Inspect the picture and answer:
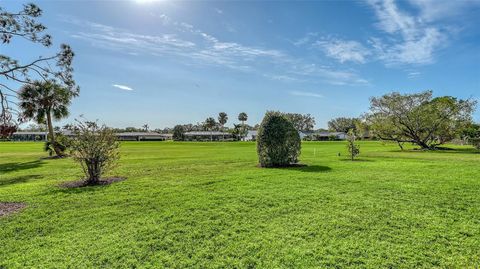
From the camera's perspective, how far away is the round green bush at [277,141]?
48.8 ft

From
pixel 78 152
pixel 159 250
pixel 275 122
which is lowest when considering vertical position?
pixel 159 250

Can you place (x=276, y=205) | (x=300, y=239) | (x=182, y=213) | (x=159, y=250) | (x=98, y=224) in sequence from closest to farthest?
(x=159, y=250) < (x=300, y=239) < (x=98, y=224) < (x=182, y=213) < (x=276, y=205)

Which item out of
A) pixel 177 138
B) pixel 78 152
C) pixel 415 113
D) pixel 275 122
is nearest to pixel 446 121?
pixel 415 113

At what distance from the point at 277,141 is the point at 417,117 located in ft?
86.4

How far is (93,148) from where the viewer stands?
33.3 feet

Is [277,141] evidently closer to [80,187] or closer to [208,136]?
[80,187]

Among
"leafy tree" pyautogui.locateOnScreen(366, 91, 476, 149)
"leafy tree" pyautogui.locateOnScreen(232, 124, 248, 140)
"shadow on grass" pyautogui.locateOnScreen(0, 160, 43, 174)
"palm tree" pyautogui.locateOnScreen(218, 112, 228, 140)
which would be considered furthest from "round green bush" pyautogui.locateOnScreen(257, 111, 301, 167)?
"palm tree" pyautogui.locateOnScreen(218, 112, 228, 140)

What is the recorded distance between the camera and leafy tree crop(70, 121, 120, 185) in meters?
10.1

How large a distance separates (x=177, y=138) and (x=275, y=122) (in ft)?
325

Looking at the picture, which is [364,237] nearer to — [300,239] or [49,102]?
[300,239]

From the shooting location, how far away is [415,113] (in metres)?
33.5

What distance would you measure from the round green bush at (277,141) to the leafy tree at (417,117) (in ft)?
80.4

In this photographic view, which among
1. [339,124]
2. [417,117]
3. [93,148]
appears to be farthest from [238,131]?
[93,148]

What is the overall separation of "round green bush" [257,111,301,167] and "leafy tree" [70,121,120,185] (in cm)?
739
